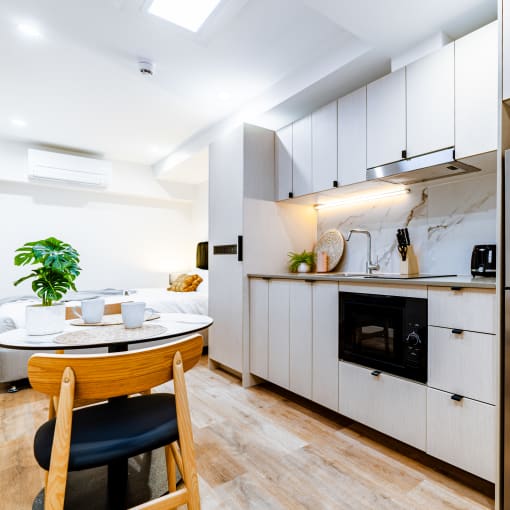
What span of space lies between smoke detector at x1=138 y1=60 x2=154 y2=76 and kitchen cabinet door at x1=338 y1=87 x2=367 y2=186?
1524 millimetres

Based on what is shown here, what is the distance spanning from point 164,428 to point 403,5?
2.36 meters

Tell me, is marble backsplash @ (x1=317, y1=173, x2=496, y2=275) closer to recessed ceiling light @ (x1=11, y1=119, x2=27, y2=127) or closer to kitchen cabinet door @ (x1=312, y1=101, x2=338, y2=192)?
kitchen cabinet door @ (x1=312, y1=101, x2=338, y2=192)

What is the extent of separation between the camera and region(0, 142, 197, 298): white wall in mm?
4695

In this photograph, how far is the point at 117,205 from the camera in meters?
5.57

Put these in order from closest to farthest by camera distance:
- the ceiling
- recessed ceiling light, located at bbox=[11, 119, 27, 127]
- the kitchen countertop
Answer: the kitchen countertop, the ceiling, recessed ceiling light, located at bbox=[11, 119, 27, 127]

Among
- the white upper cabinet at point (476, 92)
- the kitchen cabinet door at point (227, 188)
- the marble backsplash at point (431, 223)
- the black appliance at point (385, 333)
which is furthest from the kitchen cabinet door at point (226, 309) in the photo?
the white upper cabinet at point (476, 92)

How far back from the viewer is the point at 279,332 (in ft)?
8.70

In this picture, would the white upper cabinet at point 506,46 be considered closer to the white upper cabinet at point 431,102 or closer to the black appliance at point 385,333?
the white upper cabinet at point 431,102

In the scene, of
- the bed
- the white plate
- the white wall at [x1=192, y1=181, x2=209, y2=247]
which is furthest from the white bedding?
the white wall at [x1=192, y1=181, x2=209, y2=247]

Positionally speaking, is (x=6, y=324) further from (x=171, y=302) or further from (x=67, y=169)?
(x=67, y=169)

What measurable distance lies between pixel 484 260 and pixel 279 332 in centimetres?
142

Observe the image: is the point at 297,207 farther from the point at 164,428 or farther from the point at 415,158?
the point at 164,428

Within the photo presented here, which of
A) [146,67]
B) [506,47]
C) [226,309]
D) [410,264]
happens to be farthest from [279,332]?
[146,67]

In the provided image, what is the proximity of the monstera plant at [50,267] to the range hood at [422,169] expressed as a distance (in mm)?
1843
